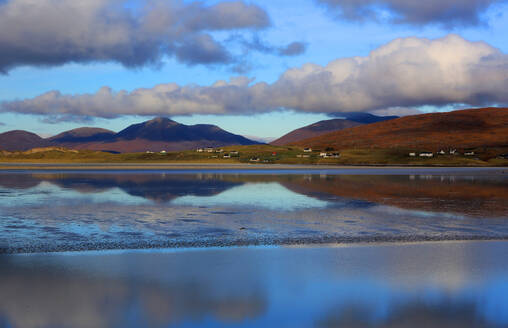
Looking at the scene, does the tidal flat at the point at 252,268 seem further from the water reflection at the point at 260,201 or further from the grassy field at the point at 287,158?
Answer: the grassy field at the point at 287,158

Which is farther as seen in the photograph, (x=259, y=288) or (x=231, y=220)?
(x=231, y=220)

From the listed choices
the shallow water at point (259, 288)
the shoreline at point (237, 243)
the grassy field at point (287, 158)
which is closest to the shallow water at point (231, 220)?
the shoreline at point (237, 243)

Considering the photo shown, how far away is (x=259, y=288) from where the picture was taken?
11.9 m

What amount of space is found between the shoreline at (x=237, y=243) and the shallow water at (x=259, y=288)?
72cm

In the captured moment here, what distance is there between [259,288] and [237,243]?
5.64 m

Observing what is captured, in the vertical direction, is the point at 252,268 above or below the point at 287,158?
below

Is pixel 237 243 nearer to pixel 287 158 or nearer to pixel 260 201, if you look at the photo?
pixel 260 201

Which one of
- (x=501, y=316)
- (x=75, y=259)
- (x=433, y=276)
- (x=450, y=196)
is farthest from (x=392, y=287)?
(x=450, y=196)

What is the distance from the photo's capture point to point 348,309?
10.3 m

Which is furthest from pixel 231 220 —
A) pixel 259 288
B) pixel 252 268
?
pixel 259 288

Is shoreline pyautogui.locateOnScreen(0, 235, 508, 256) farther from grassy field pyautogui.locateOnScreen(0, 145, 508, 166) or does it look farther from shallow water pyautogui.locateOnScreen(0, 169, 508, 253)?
grassy field pyautogui.locateOnScreen(0, 145, 508, 166)

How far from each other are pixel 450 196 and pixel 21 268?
31.2 meters

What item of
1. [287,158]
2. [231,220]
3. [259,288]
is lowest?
[259,288]

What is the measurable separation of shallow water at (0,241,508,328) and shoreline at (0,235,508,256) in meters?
0.72
